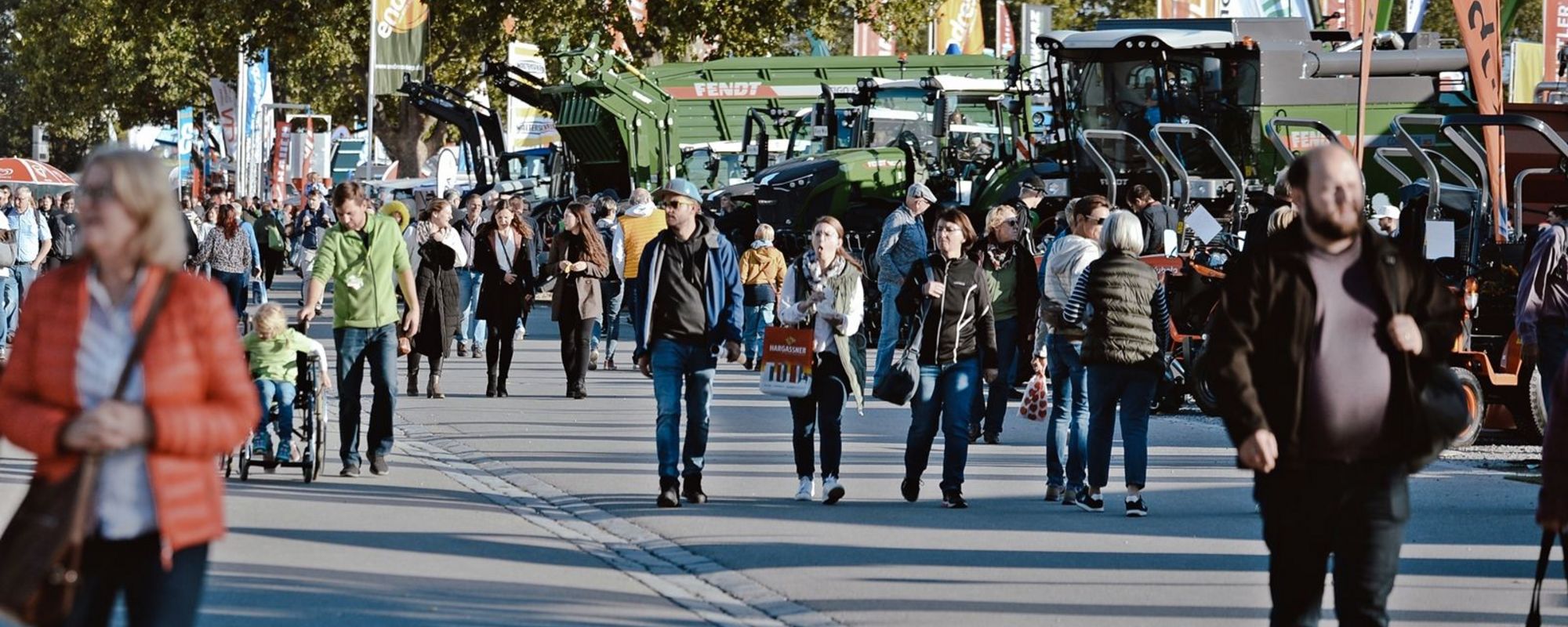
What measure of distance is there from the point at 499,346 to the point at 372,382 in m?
6.48

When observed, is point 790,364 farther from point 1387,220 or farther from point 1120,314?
point 1387,220

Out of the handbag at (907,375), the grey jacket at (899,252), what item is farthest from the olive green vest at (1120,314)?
the grey jacket at (899,252)

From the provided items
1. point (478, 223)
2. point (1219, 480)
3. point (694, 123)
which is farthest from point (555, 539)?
point (694, 123)

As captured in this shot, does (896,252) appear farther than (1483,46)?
No

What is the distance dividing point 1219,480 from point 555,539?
14.4 ft

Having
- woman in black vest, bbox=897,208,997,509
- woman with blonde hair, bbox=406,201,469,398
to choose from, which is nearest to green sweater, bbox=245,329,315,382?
woman in black vest, bbox=897,208,997,509

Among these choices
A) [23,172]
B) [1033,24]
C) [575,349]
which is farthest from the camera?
[23,172]

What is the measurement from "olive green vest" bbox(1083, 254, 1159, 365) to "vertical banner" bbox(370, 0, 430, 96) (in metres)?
34.9

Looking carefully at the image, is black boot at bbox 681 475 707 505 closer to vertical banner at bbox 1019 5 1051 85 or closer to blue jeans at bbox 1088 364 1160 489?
blue jeans at bbox 1088 364 1160 489

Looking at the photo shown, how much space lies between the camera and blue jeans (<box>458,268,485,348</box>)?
2352cm

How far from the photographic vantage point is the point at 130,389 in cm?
484

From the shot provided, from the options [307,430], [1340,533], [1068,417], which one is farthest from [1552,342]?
[1340,533]

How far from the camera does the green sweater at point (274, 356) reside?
1225 cm

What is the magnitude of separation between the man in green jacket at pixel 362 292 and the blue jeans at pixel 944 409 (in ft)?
8.83
